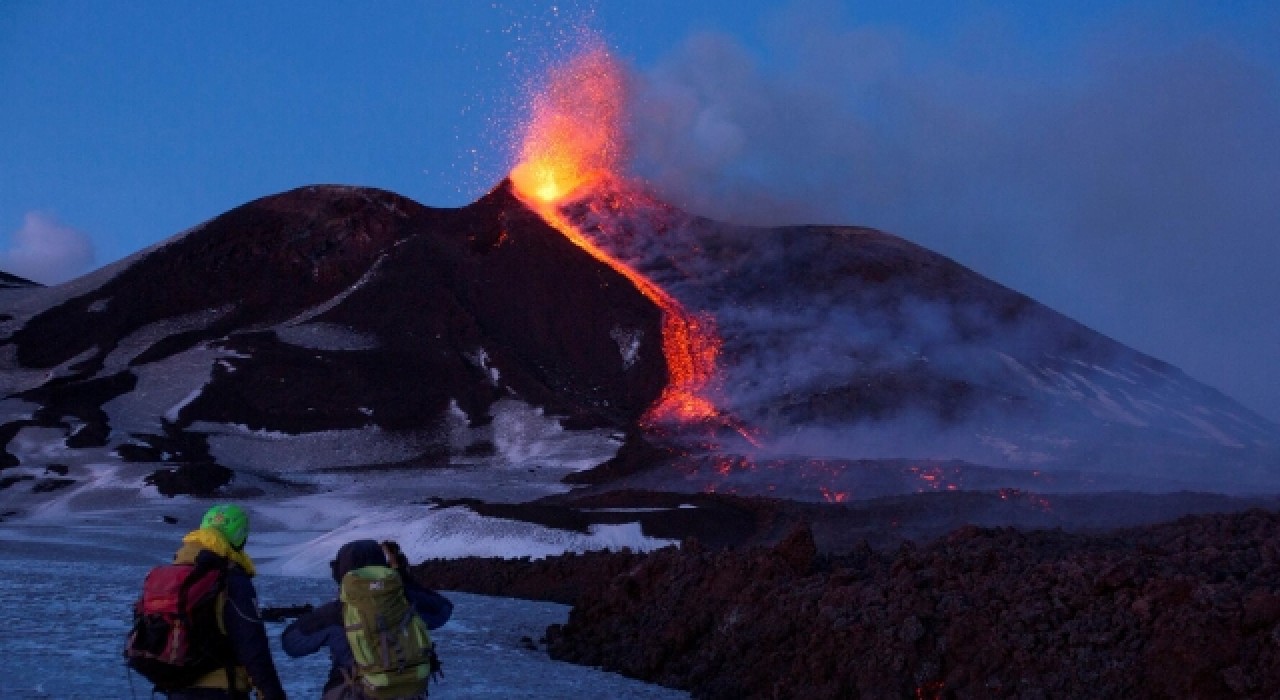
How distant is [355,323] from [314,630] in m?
71.8

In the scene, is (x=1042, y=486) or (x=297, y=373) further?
(x=297, y=373)

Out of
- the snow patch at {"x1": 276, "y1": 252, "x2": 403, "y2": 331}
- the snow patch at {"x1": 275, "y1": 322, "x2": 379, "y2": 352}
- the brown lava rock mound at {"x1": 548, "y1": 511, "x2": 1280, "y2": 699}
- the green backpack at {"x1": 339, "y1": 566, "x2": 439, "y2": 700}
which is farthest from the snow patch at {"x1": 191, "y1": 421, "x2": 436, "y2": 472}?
the green backpack at {"x1": 339, "y1": 566, "x2": 439, "y2": 700}

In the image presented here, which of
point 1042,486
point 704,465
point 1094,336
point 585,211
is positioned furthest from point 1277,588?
point 585,211

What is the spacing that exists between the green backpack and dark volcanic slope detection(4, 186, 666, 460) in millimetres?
57660

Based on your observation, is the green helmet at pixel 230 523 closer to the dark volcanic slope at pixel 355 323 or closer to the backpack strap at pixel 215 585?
the backpack strap at pixel 215 585

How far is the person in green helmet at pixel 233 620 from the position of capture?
17.7 ft

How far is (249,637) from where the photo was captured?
5398 millimetres

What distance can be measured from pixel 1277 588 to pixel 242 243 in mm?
82729

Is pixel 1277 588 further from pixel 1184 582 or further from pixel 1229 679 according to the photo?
pixel 1229 679

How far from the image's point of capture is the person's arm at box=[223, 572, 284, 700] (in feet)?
17.6

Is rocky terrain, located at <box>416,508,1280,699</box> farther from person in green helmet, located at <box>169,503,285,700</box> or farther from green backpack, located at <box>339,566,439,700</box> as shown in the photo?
person in green helmet, located at <box>169,503,285,700</box>

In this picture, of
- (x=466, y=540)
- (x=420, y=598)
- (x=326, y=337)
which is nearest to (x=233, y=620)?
(x=420, y=598)

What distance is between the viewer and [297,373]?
226ft

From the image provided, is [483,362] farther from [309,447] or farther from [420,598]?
[420,598]
